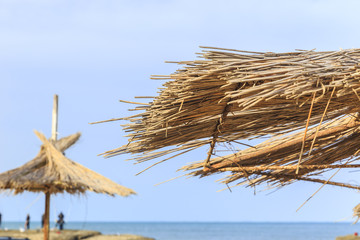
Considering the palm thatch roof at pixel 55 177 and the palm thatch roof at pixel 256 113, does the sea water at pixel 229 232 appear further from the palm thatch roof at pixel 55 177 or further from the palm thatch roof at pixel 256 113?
the palm thatch roof at pixel 256 113

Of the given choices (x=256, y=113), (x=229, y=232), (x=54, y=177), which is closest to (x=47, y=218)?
(x=54, y=177)

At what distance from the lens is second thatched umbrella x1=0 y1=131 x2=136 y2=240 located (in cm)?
866

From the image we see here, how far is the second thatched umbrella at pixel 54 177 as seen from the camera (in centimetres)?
866

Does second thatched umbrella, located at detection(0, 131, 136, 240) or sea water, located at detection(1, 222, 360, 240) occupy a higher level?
second thatched umbrella, located at detection(0, 131, 136, 240)

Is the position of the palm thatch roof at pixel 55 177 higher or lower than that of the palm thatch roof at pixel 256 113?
higher

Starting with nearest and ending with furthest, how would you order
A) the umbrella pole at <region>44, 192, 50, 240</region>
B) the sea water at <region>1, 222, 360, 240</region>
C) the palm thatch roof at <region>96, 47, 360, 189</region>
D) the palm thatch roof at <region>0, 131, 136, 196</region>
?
the palm thatch roof at <region>96, 47, 360, 189</region>
the palm thatch roof at <region>0, 131, 136, 196</region>
the umbrella pole at <region>44, 192, 50, 240</region>
the sea water at <region>1, 222, 360, 240</region>

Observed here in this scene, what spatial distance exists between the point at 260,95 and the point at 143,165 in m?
0.85

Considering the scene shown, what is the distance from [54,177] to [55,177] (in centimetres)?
2

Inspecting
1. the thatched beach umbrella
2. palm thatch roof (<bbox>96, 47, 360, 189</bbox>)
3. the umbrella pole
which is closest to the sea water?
the umbrella pole

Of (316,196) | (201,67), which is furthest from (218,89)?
(316,196)

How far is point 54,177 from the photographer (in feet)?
28.5

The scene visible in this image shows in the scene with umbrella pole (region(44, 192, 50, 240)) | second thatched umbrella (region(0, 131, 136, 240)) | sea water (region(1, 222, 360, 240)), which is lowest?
sea water (region(1, 222, 360, 240))

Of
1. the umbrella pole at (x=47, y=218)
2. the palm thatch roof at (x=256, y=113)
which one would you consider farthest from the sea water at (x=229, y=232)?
the palm thatch roof at (x=256, y=113)

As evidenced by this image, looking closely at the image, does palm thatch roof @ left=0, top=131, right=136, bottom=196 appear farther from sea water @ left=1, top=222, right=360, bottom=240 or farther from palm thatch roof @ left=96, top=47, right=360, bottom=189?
sea water @ left=1, top=222, right=360, bottom=240
